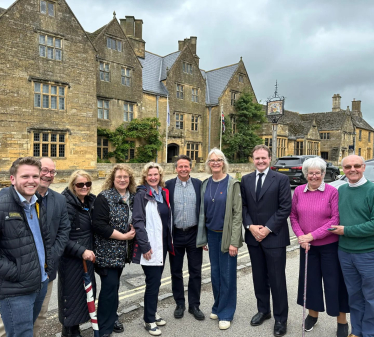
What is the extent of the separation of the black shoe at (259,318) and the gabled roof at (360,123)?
163ft

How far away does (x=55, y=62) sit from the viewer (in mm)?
17438

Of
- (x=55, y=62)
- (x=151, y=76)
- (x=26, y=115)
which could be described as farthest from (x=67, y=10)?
(x=151, y=76)

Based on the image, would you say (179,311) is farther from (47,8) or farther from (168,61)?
(168,61)

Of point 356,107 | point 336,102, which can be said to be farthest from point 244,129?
point 356,107

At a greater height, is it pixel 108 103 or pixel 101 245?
pixel 108 103

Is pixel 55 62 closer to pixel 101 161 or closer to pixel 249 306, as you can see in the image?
pixel 101 161

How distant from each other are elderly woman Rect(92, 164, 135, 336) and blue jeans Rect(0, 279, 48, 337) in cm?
82

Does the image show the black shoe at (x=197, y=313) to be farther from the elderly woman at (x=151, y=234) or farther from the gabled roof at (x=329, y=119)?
the gabled roof at (x=329, y=119)

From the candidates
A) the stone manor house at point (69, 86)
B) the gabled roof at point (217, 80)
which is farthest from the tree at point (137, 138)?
the gabled roof at point (217, 80)

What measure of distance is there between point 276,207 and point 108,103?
1989 cm

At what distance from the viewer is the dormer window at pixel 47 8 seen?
16766 mm

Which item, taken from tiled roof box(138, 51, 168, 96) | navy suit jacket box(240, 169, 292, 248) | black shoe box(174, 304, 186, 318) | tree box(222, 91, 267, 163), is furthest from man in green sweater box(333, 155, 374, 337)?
tree box(222, 91, 267, 163)

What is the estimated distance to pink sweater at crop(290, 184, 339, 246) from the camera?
319 cm

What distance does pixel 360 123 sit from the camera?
48344mm
